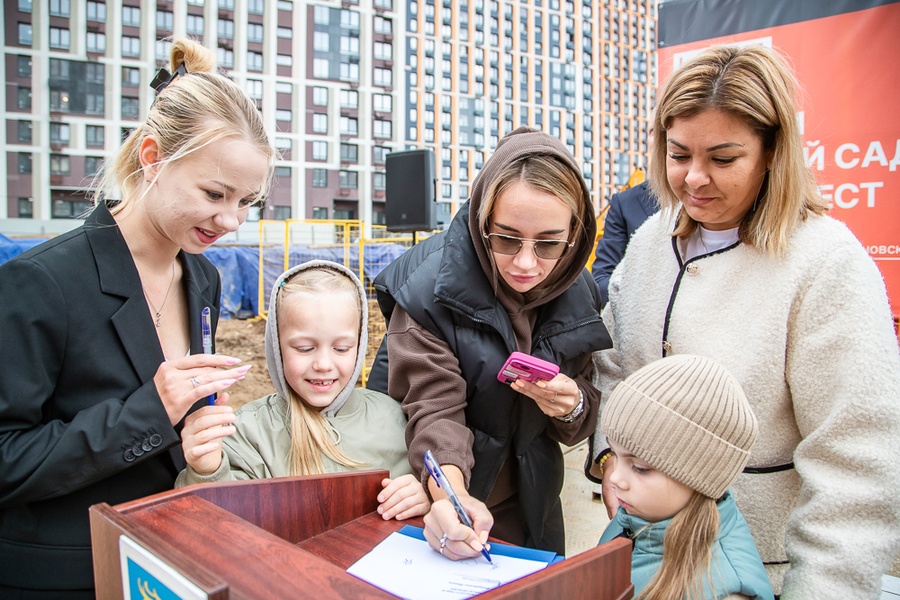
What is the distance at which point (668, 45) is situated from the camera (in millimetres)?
2773

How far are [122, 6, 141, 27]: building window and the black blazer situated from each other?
25923 mm

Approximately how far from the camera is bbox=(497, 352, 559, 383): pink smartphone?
3.40 ft

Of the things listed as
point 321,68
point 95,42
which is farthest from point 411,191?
point 321,68

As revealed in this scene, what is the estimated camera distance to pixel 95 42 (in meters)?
21.0

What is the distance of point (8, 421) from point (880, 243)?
2.88m

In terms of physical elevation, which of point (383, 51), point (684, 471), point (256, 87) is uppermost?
point (383, 51)

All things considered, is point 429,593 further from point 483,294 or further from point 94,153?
point 94,153

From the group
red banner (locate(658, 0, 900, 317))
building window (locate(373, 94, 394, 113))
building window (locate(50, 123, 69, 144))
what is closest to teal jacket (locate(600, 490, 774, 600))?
red banner (locate(658, 0, 900, 317))

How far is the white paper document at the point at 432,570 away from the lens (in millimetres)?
694

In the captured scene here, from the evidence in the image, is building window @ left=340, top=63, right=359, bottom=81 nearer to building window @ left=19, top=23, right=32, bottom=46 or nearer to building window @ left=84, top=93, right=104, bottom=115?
building window @ left=84, top=93, right=104, bottom=115

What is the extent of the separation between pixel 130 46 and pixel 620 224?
24.7 m

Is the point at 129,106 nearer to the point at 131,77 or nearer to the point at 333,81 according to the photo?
the point at 131,77

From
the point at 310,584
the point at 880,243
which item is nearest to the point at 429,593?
the point at 310,584

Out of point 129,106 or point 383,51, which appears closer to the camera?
point 129,106
